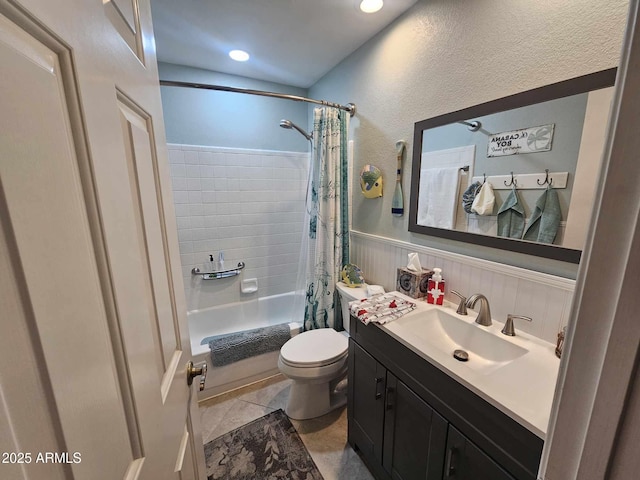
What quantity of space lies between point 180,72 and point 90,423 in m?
2.74

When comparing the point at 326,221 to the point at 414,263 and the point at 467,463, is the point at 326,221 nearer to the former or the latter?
the point at 414,263

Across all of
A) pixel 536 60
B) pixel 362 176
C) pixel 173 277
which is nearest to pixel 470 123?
pixel 536 60

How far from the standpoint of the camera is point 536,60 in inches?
41.4

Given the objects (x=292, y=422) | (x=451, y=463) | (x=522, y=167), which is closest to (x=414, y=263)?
(x=522, y=167)

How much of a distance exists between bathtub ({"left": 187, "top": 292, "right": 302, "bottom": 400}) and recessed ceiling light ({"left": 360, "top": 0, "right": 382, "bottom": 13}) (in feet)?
7.39

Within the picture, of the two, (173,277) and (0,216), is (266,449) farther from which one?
(0,216)

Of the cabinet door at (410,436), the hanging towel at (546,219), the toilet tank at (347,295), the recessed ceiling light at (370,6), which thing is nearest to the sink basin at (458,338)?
the cabinet door at (410,436)

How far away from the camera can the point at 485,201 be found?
1268 mm

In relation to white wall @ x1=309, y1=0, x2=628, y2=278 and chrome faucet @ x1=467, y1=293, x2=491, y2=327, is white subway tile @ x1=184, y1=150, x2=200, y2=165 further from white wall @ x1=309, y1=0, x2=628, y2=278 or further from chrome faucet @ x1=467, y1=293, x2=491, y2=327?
chrome faucet @ x1=467, y1=293, x2=491, y2=327

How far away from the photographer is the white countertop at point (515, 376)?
74 centimetres

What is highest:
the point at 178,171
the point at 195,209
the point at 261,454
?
the point at 178,171

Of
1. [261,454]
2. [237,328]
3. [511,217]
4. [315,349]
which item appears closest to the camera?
[511,217]

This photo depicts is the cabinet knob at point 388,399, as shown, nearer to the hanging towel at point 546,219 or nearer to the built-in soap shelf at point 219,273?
the hanging towel at point 546,219

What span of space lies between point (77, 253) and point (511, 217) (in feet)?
4.70
